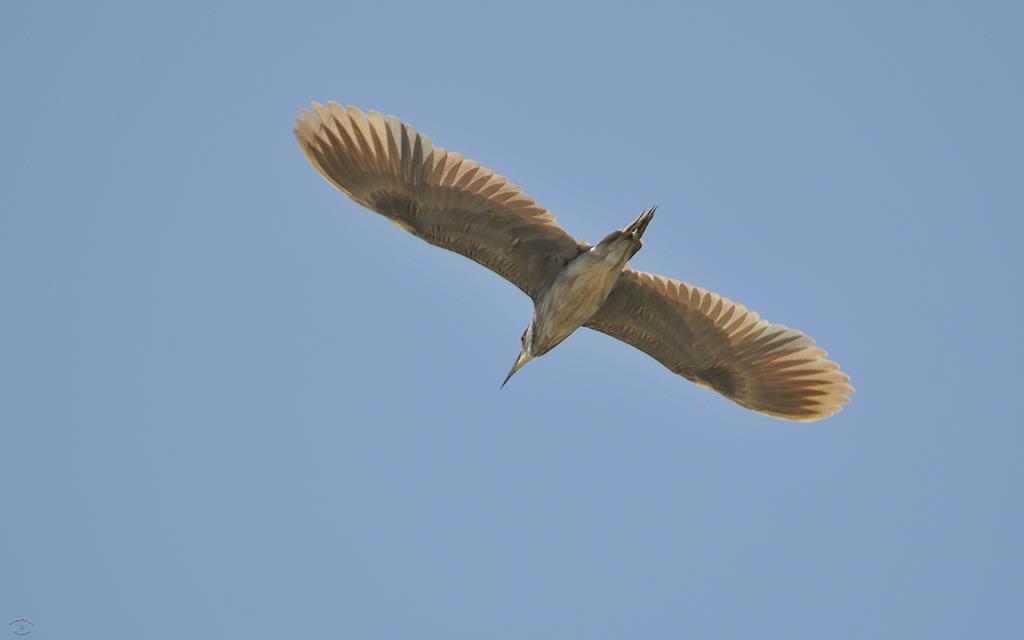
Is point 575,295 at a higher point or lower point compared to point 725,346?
lower

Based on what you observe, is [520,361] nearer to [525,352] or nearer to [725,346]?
[525,352]

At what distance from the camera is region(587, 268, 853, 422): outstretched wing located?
12812mm

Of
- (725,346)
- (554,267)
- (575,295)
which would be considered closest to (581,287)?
(575,295)

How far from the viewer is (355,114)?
39.9 feet

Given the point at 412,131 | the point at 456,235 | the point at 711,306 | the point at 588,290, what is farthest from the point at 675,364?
the point at 412,131

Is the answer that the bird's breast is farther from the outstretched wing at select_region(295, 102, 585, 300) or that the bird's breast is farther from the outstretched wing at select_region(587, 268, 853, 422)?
the outstretched wing at select_region(587, 268, 853, 422)

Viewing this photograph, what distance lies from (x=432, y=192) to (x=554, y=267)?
1287 millimetres

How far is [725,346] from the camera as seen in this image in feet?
43.2

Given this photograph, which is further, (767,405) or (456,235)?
(767,405)

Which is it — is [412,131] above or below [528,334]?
above

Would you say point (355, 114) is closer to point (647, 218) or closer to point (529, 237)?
point (529, 237)

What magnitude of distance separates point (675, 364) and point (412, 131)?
3.46m

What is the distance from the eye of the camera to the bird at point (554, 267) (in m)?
12.1

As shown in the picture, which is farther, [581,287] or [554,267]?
[554,267]
